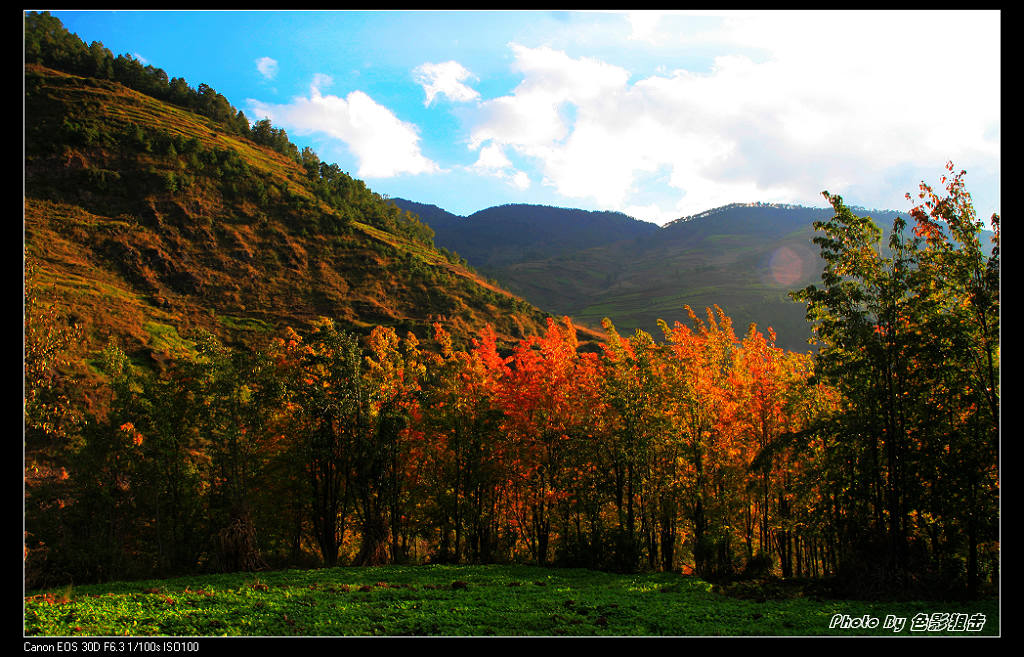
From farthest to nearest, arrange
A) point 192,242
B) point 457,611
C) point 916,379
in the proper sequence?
point 192,242 → point 916,379 → point 457,611

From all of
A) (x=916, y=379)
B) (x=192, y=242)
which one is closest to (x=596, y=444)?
(x=916, y=379)

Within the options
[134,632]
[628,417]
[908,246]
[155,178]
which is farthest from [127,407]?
[155,178]

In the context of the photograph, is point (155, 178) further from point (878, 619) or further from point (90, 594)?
point (878, 619)

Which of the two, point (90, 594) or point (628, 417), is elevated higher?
point (628, 417)

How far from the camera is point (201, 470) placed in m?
34.2

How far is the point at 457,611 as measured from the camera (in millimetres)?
14320

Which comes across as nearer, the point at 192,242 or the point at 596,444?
the point at 596,444

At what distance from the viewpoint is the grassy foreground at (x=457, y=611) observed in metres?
12.4

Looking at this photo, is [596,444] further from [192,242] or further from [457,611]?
[192,242]

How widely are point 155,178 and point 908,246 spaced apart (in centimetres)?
12753

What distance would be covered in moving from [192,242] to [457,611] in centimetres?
10874

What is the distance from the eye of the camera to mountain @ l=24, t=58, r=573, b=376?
81312mm

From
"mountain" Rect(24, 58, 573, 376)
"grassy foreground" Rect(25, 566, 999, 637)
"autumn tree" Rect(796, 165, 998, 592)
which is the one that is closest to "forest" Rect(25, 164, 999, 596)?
"autumn tree" Rect(796, 165, 998, 592)

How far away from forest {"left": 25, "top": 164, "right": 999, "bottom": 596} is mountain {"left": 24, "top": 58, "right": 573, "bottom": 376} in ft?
141
